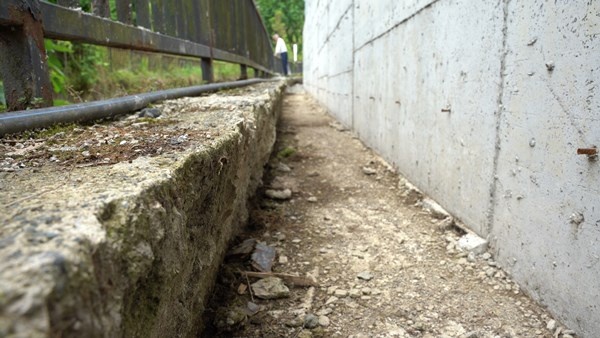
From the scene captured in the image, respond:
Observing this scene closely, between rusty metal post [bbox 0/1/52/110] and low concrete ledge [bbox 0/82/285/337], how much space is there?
0.62m

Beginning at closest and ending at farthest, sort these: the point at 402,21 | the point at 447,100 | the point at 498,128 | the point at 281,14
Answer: the point at 498,128, the point at 447,100, the point at 402,21, the point at 281,14

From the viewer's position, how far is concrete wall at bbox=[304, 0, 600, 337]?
134 cm

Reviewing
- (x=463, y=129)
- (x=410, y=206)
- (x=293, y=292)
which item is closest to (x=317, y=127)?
(x=410, y=206)

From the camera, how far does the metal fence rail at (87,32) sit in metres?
1.36

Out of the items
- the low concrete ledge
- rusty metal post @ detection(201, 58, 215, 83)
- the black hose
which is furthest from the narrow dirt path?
rusty metal post @ detection(201, 58, 215, 83)

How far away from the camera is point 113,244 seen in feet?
2.02

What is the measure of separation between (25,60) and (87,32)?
0.40 m

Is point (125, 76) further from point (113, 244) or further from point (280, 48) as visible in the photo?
point (280, 48)

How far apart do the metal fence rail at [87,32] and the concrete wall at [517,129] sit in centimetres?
170

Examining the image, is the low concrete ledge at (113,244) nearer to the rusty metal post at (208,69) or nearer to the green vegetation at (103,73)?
the green vegetation at (103,73)

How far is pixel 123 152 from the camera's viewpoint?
1110mm

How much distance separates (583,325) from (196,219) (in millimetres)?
1325

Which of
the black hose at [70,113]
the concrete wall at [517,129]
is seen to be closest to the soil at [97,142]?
the black hose at [70,113]

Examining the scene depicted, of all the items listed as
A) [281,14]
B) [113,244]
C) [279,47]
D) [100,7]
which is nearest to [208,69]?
[100,7]
